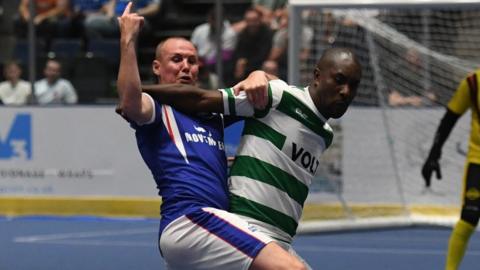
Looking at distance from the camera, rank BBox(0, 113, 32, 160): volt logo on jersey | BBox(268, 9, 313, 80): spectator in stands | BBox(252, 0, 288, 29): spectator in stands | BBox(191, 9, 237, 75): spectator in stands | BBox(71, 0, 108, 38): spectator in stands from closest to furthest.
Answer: BBox(268, 9, 313, 80): spectator in stands → BBox(0, 113, 32, 160): volt logo on jersey → BBox(191, 9, 237, 75): spectator in stands → BBox(252, 0, 288, 29): spectator in stands → BBox(71, 0, 108, 38): spectator in stands

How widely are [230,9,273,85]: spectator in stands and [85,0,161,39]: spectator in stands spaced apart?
5.14 ft

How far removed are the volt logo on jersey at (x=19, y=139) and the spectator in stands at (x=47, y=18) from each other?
1.49m

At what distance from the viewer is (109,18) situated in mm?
16172

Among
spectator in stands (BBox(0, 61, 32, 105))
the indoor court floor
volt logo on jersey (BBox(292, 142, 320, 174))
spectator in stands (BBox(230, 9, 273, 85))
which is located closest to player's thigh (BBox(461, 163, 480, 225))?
the indoor court floor

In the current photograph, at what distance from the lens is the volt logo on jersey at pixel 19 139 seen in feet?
49.2

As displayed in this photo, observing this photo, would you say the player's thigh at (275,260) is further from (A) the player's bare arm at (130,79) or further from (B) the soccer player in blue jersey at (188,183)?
(A) the player's bare arm at (130,79)

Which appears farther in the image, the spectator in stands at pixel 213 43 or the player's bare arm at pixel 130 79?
the spectator in stands at pixel 213 43

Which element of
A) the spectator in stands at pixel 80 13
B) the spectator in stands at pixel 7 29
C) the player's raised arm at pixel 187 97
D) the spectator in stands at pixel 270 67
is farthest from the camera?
the spectator in stands at pixel 80 13

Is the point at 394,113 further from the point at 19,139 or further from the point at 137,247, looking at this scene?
the point at 19,139

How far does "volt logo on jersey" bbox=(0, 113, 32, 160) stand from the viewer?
15008mm

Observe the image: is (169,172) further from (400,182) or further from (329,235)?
(400,182)

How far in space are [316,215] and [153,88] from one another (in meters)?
8.43

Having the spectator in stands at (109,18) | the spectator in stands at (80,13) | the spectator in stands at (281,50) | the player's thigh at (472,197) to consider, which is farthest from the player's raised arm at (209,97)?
the spectator in stands at (80,13)

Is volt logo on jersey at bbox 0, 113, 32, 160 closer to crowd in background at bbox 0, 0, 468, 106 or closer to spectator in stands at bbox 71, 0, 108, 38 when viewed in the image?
crowd in background at bbox 0, 0, 468, 106
